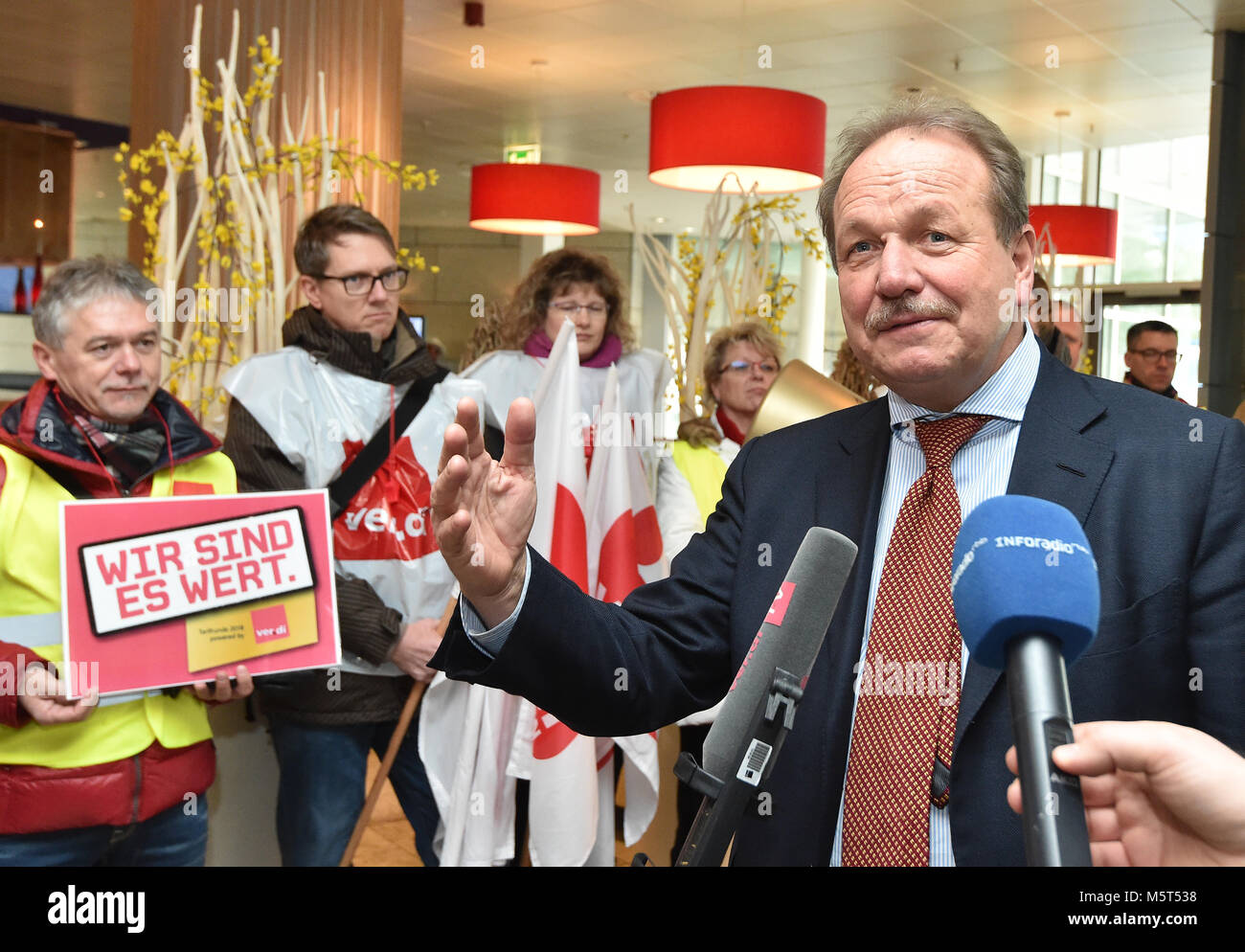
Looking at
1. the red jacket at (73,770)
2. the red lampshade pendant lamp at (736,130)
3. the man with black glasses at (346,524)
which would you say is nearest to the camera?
the red jacket at (73,770)

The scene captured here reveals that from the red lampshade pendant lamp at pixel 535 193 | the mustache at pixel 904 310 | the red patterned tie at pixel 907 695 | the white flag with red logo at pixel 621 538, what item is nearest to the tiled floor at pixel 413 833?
the white flag with red logo at pixel 621 538

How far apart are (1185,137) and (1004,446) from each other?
10.2 metres

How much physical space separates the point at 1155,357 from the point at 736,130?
232cm

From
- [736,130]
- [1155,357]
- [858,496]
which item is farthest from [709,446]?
[1155,357]

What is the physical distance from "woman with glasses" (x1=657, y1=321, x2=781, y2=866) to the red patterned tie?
1651 mm

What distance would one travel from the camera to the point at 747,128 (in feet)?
14.3

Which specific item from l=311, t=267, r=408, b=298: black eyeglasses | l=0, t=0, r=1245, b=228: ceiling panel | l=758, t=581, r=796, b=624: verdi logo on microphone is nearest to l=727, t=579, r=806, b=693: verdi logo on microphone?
l=758, t=581, r=796, b=624: verdi logo on microphone

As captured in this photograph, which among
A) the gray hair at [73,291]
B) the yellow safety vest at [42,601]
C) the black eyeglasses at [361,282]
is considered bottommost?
the yellow safety vest at [42,601]

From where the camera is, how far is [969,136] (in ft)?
4.05

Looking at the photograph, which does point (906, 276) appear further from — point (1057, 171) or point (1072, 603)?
point (1057, 171)

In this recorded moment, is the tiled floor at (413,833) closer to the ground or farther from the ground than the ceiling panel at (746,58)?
closer to the ground

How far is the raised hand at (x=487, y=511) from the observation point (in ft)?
3.26

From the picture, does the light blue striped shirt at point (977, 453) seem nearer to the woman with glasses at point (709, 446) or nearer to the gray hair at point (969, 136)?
the gray hair at point (969, 136)
